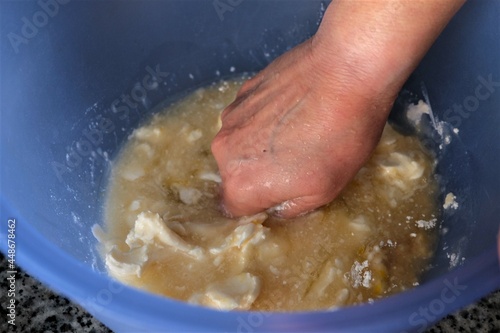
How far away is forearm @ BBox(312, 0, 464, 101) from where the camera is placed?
2.65 ft

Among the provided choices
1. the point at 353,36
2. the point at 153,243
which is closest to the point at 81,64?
the point at 153,243

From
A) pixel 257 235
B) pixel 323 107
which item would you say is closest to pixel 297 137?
pixel 323 107

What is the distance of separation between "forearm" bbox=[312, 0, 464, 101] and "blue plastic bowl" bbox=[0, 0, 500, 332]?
10.1 inches

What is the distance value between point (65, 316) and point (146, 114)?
457mm

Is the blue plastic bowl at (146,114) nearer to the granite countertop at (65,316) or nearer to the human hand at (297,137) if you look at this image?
the granite countertop at (65,316)

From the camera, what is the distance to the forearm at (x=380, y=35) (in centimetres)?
81

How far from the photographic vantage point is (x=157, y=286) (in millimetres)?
983

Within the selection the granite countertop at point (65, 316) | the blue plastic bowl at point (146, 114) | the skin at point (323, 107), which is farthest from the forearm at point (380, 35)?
the granite countertop at point (65, 316)

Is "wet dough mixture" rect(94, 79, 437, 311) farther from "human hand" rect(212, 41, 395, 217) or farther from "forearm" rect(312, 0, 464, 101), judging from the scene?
"forearm" rect(312, 0, 464, 101)

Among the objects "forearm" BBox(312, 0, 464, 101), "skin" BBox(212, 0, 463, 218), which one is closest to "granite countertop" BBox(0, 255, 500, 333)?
"skin" BBox(212, 0, 463, 218)

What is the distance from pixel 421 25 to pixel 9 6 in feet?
2.05

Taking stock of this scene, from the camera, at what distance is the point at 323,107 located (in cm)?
91

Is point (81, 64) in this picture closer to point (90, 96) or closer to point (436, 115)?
point (90, 96)

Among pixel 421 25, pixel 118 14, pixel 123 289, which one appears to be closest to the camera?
pixel 123 289
